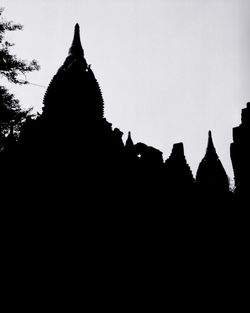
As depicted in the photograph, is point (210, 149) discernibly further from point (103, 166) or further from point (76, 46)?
point (76, 46)

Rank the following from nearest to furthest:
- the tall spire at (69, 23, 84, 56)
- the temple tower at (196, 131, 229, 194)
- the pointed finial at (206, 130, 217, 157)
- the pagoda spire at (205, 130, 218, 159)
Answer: the temple tower at (196, 131, 229, 194) < the pagoda spire at (205, 130, 218, 159) < the pointed finial at (206, 130, 217, 157) < the tall spire at (69, 23, 84, 56)

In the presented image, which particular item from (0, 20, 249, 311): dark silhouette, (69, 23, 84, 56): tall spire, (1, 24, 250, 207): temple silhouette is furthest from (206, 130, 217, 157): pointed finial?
(69, 23, 84, 56): tall spire

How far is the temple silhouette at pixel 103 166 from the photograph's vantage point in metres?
13.6

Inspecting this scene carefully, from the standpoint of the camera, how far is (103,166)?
1582 cm

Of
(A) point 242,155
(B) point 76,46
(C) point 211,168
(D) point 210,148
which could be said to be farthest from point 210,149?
(B) point 76,46

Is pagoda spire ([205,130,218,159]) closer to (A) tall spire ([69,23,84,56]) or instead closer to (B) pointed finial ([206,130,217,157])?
(B) pointed finial ([206,130,217,157])

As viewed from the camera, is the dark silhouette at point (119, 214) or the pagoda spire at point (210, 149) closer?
the dark silhouette at point (119, 214)

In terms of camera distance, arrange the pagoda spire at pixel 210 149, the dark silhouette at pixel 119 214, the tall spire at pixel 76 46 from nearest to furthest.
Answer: the dark silhouette at pixel 119 214
the pagoda spire at pixel 210 149
the tall spire at pixel 76 46

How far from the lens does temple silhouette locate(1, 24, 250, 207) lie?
534 inches

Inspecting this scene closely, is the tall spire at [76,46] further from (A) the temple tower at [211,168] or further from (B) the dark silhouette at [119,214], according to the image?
(A) the temple tower at [211,168]

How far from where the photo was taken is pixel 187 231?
13109 mm

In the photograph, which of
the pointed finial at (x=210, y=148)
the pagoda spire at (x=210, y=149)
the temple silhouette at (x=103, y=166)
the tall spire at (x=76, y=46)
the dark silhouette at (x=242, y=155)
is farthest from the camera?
the tall spire at (x=76, y=46)

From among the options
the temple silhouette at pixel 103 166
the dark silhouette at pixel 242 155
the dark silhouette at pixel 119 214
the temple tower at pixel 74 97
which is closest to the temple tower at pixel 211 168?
the temple silhouette at pixel 103 166

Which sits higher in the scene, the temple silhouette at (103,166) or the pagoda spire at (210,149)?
the pagoda spire at (210,149)
